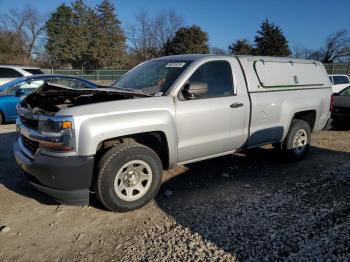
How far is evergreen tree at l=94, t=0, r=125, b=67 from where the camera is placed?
52.5 metres

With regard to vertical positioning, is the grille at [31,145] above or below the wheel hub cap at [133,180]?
above

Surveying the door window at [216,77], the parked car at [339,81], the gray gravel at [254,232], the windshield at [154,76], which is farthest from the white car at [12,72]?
the parked car at [339,81]

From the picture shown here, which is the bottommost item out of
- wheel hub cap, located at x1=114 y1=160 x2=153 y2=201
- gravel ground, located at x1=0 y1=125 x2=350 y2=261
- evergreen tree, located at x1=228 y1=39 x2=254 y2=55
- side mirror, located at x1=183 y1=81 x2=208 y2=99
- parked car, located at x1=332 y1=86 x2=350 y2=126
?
gravel ground, located at x1=0 y1=125 x2=350 y2=261

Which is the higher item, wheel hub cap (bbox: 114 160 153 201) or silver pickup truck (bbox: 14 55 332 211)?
silver pickup truck (bbox: 14 55 332 211)

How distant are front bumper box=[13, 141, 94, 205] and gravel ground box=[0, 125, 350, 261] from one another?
34 centimetres

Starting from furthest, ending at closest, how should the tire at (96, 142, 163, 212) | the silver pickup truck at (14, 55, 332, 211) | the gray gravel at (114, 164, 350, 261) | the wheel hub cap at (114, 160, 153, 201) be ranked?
the wheel hub cap at (114, 160, 153, 201), the tire at (96, 142, 163, 212), the silver pickup truck at (14, 55, 332, 211), the gray gravel at (114, 164, 350, 261)

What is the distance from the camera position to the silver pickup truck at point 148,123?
3.66 metres

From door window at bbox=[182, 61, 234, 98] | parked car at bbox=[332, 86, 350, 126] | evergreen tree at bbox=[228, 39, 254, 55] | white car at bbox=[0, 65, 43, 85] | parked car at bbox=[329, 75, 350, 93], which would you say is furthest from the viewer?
evergreen tree at bbox=[228, 39, 254, 55]

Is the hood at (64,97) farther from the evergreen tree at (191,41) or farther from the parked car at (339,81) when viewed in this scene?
the evergreen tree at (191,41)

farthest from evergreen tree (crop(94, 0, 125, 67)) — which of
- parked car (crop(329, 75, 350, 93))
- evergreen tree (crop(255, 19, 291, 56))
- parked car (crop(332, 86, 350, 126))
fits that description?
parked car (crop(332, 86, 350, 126))

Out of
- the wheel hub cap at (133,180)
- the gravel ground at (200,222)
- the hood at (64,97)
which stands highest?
the hood at (64,97)

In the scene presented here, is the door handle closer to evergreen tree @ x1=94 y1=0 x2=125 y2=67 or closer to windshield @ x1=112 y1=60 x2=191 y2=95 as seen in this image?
windshield @ x1=112 y1=60 x2=191 y2=95

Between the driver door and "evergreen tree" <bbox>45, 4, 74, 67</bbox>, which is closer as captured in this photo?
the driver door

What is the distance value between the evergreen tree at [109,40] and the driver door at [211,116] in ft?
163
